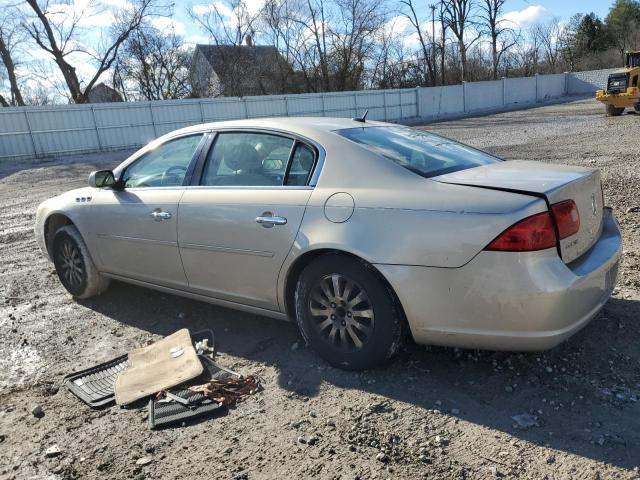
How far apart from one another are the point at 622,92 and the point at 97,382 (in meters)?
25.1

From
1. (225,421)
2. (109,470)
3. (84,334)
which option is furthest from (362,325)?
(84,334)

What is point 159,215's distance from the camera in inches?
158

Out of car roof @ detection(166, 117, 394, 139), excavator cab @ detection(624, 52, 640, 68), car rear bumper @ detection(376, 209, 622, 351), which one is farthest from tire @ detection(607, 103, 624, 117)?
car rear bumper @ detection(376, 209, 622, 351)

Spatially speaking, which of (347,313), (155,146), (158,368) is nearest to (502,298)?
(347,313)

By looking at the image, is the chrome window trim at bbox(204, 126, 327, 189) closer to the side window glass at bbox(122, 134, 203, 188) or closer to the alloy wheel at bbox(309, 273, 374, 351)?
the side window glass at bbox(122, 134, 203, 188)

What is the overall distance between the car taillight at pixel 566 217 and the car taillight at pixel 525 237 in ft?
0.42

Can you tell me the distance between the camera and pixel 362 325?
124 inches

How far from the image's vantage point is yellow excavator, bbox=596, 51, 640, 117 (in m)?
22.5

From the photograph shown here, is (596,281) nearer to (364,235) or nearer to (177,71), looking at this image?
(364,235)

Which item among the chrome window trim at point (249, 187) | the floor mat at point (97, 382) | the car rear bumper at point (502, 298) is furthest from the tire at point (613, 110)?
the floor mat at point (97, 382)

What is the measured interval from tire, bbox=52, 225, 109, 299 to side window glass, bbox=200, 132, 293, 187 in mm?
1631

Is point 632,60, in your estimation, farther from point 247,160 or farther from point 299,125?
point 247,160

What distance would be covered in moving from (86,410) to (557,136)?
17.0 meters

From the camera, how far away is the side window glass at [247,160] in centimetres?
360
